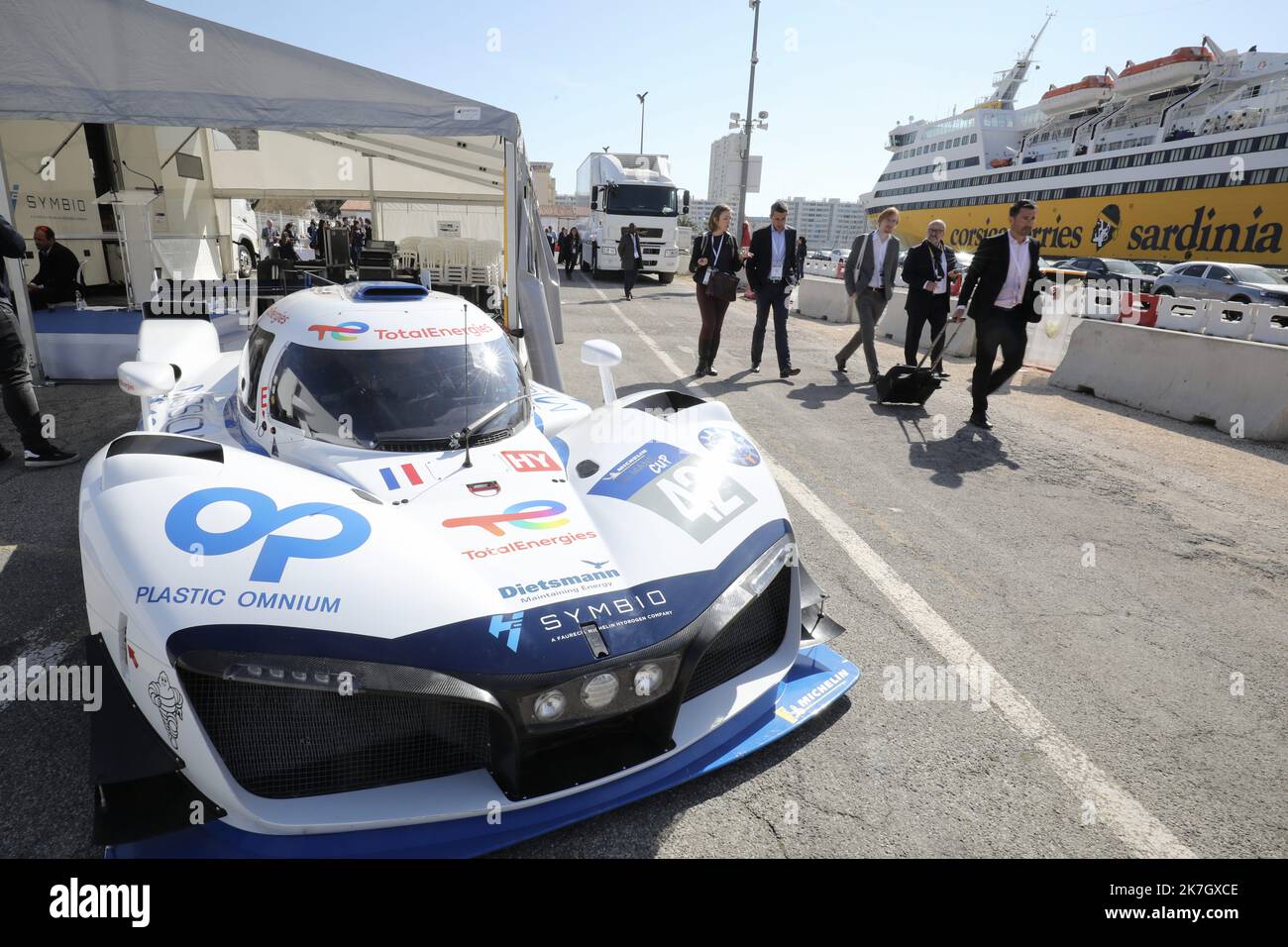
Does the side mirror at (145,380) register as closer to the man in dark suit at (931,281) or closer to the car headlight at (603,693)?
the car headlight at (603,693)

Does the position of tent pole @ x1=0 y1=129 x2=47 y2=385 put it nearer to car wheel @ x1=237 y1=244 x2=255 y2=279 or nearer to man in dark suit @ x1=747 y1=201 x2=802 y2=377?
man in dark suit @ x1=747 y1=201 x2=802 y2=377

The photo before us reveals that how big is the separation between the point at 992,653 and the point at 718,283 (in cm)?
671

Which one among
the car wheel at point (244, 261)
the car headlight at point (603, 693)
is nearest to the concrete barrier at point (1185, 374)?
the car headlight at point (603, 693)

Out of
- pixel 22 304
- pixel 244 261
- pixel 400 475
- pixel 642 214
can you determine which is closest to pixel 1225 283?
pixel 642 214

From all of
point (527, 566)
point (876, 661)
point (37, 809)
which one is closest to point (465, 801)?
point (527, 566)

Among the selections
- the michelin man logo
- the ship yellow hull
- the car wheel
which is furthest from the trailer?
the ship yellow hull

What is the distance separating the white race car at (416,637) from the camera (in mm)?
1975

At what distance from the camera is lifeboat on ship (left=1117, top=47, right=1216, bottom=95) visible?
44.3 metres

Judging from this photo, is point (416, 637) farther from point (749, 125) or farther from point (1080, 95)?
point (1080, 95)

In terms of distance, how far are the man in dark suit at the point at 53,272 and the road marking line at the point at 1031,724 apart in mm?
10223

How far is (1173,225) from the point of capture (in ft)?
145

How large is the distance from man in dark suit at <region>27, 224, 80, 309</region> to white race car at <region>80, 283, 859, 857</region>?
8937mm
